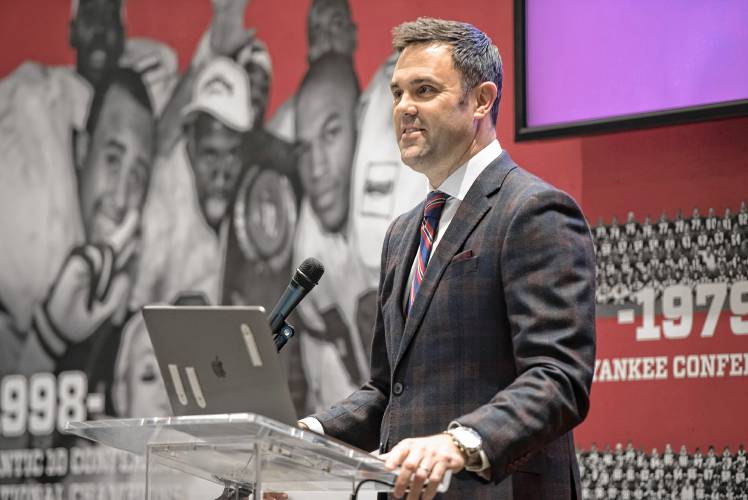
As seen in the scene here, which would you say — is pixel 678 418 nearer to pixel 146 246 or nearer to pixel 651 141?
pixel 651 141

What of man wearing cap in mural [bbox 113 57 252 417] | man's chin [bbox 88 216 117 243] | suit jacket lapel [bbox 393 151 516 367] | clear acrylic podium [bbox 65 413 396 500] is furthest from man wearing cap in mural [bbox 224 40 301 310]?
clear acrylic podium [bbox 65 413 396 500]

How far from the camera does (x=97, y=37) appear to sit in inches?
199

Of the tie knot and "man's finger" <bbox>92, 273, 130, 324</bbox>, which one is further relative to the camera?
"man's finger" <bbox>92, 273, 130, 324</bbox>

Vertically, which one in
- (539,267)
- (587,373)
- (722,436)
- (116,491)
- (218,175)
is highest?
(218,175)

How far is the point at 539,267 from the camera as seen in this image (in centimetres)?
213

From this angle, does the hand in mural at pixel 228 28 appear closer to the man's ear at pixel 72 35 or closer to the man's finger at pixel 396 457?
the man's ear at pixel 72 35

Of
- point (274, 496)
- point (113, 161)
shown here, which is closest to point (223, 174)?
point (113, 161)

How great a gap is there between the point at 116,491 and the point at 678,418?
2432 mm

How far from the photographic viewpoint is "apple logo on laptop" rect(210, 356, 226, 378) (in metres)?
1.84

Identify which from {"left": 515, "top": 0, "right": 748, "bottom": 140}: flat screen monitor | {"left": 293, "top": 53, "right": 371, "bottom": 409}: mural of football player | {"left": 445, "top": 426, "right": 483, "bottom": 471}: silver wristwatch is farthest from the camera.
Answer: {"left": 293, "top": 53, "right": 371, "bottom": 409}: mural of football player

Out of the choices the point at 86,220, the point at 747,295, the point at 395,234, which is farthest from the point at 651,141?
the point at 86,220

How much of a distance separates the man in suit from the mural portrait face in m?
1.74

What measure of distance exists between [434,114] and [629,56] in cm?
123

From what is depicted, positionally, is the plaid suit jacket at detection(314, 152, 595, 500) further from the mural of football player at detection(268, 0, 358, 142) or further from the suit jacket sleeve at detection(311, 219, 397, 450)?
the mural of football player at detection(268, 0, 358, 142)
